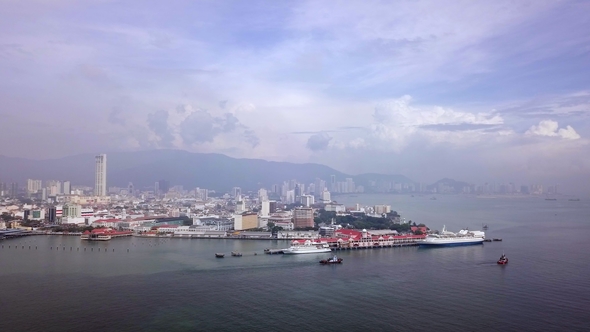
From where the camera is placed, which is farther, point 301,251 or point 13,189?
point 13,189

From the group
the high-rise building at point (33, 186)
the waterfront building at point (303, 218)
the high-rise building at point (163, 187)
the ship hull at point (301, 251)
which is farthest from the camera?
the high-rise building at point (163, 187)

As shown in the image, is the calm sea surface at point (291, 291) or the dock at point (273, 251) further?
the dock at point (273, 251)

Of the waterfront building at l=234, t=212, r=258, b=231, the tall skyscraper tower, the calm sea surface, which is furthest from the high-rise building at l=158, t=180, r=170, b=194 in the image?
the calm sea surface

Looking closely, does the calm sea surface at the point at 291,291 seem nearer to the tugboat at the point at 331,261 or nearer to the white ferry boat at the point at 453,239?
the tugboat at the point at 331,261

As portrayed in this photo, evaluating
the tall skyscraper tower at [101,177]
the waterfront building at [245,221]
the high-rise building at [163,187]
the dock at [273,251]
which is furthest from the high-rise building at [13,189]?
the dock at [273,251]

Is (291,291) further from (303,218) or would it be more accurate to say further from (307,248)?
(303,218)

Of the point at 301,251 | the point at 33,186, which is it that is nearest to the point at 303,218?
the point at 301,251

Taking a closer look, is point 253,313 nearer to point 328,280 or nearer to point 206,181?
point 328,280

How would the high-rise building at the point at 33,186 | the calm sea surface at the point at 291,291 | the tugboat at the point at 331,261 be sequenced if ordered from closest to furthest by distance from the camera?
the calm sea surface at the point at 291,291
the tugboat at the point at 331,261
the high-rise building at the point at 33,186
